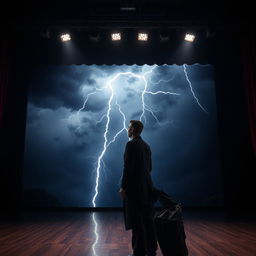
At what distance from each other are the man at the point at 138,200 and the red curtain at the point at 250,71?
2823 millimetres

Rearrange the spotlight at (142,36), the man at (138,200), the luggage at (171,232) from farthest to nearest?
the spotlight at (142,36), the man at (138,200), the luggage at (171,232)

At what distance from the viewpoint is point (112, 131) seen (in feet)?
17.3

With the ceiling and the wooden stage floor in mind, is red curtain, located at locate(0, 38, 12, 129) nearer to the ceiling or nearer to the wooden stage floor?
the ceiling

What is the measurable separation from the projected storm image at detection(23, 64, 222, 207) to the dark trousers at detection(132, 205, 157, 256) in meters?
3.33

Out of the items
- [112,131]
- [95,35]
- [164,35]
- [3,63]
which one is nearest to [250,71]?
[164,35]

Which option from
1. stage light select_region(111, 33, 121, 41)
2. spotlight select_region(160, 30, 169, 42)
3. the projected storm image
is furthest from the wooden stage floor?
stage light select_region(111, 33, 121, 41)

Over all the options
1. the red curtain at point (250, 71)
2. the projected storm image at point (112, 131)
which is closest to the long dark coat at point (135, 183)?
the red curtain at point (250, 71)

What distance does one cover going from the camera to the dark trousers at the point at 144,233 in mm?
1697

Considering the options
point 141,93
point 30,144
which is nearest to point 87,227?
point 30,144

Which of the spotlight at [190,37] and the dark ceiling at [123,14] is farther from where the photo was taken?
the spotlight at [190,37]

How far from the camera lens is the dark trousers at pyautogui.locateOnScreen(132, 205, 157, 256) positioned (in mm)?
1697

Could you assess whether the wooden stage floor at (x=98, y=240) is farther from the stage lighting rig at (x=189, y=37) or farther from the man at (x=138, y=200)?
the stage lighting rig at (x=189, y=37)

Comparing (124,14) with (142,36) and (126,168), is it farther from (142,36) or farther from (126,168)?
(126,168)

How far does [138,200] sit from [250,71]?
10.5 ft
